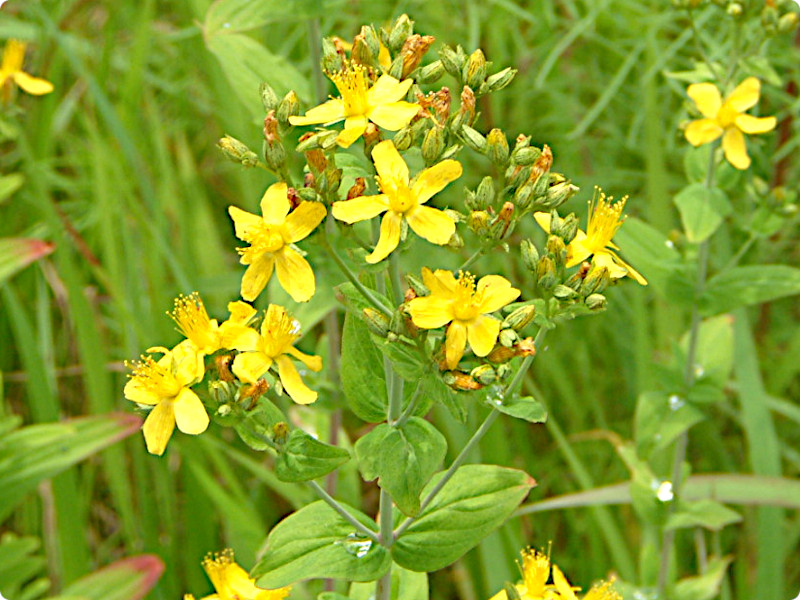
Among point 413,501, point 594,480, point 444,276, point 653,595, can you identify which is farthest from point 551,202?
point 594,480

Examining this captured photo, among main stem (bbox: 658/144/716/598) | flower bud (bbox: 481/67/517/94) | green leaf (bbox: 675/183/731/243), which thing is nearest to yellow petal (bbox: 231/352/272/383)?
flower bud (bbox: 481/67/517/94)

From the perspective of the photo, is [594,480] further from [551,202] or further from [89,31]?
[89,31]

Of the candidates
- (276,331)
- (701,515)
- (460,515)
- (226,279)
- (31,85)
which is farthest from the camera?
(226,279)

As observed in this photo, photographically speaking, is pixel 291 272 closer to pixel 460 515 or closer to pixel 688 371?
pixel 460 515

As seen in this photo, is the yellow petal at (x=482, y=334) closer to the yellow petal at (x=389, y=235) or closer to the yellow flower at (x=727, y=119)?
the yellow petal at (x=389, y=235)

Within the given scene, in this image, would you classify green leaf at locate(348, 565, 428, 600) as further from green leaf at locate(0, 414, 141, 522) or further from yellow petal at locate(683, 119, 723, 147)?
yellow petal at locate(683, 119, 723, 147)

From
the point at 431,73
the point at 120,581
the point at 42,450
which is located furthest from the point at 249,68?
the point at 120,581
